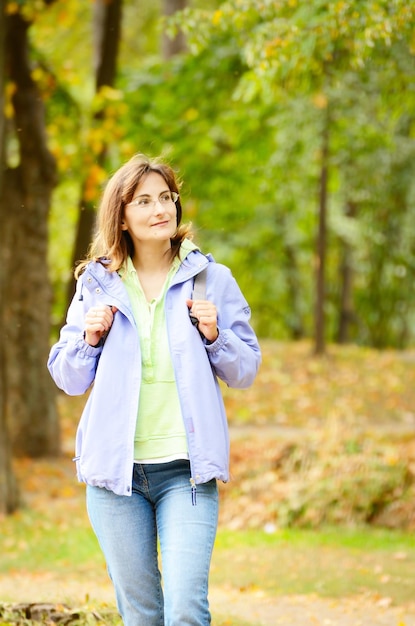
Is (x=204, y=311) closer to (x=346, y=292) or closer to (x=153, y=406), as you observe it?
(x=153, y=406)

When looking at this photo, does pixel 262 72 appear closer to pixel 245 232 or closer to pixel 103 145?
pixel 103 145

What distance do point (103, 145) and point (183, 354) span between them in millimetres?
10387

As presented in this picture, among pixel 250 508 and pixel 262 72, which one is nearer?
pixel 262 72

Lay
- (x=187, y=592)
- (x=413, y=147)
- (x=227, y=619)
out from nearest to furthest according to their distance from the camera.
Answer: (x=187, y=592) < (x=227, y=619) < (x=413, y=147)

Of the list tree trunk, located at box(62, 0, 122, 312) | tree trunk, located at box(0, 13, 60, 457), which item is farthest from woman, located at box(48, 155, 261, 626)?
Answer: tree trunk, located at box(62, 0, 122, 312)

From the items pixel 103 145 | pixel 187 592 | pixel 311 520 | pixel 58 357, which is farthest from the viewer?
pixel 103 145

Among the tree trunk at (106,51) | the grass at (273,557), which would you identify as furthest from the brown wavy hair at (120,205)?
the tree trunk at (106,51)

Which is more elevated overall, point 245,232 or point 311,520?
point 245,232

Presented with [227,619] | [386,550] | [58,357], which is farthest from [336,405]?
[58,357]

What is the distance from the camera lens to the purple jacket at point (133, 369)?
11.2 feet

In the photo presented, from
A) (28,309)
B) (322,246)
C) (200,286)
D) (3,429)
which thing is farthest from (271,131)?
(200,286)

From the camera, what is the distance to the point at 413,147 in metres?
19.2

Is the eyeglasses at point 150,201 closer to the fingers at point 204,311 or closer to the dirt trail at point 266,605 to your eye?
the fingers at point 204,311

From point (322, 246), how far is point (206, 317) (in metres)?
15.3
